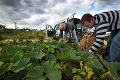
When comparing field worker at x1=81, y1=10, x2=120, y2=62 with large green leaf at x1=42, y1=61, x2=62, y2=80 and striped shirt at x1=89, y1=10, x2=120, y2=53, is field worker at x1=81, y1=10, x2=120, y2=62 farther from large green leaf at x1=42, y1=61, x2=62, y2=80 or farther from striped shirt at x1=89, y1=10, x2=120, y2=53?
large green leaf at x1=42, y1=61, x2=62, y2=80

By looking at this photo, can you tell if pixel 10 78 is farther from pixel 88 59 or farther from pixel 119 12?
pixel 119 12

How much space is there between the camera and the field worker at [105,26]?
3.51 m

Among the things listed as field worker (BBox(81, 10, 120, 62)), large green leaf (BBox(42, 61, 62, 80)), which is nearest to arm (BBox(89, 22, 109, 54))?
field worker (BBox(81, 10, 120, 62))

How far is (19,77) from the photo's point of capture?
6.48 feet

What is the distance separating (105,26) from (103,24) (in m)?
0.05

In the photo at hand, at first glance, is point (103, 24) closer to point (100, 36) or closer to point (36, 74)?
point (100, 36)

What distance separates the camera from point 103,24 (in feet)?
11.7

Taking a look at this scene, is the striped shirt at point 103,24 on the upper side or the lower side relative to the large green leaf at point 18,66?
upper

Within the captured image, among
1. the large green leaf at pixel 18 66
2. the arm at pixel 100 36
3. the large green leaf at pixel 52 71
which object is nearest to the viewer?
the large green leaf at pixel 52 71

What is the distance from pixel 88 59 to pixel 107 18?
152cm

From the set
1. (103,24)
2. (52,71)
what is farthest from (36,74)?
(103,24)

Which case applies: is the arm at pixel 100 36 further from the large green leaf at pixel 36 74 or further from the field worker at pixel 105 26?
Result: the large green leaf at pixel 36 74

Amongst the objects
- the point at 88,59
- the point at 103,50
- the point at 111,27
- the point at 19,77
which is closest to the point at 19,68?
the point at 19,77

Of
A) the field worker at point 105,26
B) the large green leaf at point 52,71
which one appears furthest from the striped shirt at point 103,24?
the large green leaf at point 52,71
